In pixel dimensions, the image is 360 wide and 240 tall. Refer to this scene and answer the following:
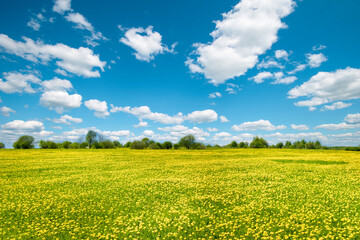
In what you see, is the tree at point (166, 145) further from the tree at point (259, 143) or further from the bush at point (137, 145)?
the tree at point (259, 143)

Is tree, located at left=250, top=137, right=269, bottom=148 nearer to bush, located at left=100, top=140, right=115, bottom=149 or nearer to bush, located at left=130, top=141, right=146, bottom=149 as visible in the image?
bush, located at left=130, top=141, right=146, bottom=149

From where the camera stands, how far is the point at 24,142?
350ft

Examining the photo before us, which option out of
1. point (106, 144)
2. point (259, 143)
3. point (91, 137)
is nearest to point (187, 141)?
point (106, 144)

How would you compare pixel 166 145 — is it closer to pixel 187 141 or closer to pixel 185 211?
pixel 187 141

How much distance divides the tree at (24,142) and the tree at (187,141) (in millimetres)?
88207

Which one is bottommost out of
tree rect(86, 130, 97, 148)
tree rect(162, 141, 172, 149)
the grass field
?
the grass field

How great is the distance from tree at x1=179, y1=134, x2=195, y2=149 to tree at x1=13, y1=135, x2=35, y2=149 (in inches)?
3473

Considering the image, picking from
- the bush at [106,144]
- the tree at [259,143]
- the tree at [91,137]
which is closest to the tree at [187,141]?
the bush at [106,144]

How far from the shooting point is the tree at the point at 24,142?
106312 mm

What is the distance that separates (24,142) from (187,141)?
93.1m

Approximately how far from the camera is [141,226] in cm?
1084

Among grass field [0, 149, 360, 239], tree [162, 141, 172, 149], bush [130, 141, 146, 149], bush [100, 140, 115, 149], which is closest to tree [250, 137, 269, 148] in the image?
tree [162, 141, 172, 149]

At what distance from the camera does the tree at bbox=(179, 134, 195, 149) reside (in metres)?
126

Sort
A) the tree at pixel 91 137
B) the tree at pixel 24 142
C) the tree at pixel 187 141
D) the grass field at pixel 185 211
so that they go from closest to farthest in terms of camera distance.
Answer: the grass field at pixel 185 211
the tree at pixel 24 142
the tree at pixel 187 141
the tree at pixel 91 137
